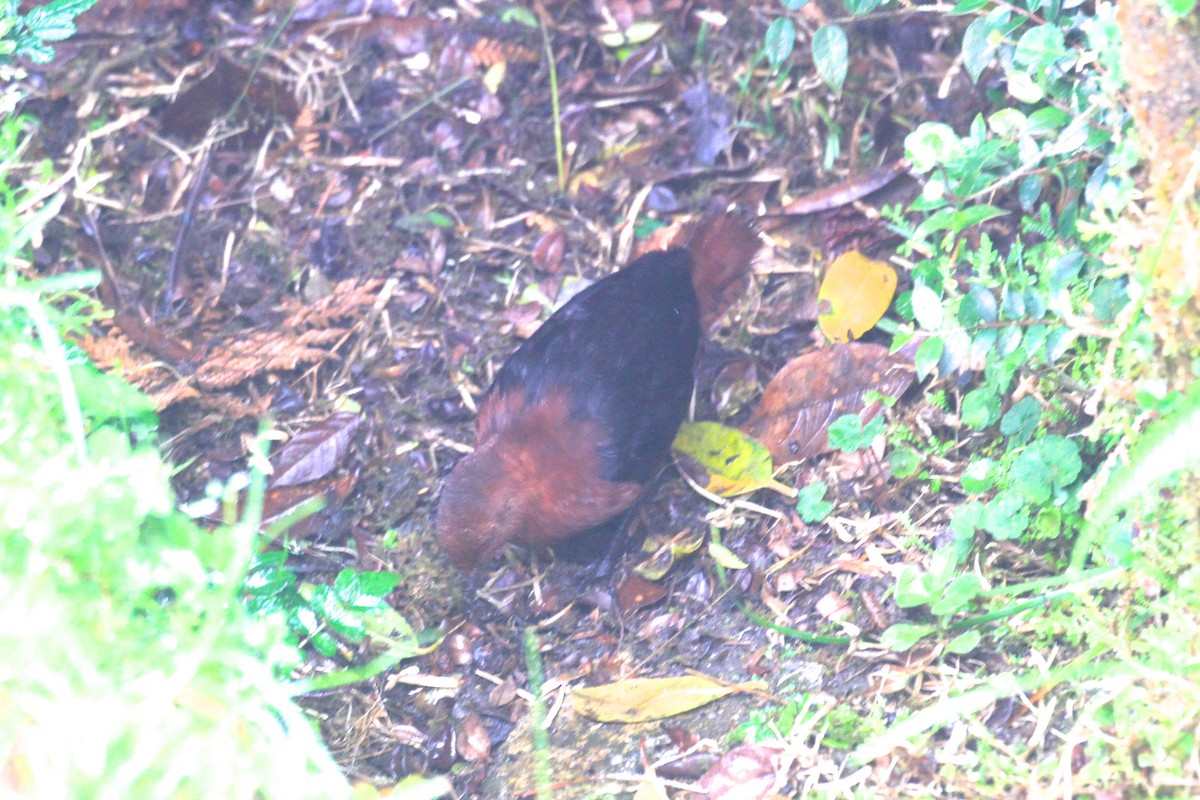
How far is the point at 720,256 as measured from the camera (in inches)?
139

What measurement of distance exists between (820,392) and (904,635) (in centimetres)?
98

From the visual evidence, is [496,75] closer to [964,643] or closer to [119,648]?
[964,643]

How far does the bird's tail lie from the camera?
139 inches

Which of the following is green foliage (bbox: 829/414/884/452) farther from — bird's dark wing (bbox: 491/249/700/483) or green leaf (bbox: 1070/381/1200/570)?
green leaf (bbox: 1070/381/1200/570)

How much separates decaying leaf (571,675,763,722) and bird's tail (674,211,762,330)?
1.41 meters

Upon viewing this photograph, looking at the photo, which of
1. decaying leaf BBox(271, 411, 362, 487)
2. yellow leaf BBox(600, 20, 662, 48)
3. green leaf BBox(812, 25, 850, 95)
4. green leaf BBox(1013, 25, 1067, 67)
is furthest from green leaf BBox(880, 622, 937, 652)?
yellow leaf BBox(600, 20, 662, 48)

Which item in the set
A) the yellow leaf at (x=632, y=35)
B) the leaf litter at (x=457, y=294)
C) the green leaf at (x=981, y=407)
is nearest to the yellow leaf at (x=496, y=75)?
the leaf litter at (x=457, y=294)

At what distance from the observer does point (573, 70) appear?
13.5 feet

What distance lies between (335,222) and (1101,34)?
2761mm

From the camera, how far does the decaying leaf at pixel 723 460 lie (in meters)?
3.11

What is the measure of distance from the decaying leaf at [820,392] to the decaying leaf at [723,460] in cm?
5

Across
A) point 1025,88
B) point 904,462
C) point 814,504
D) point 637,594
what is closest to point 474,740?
point 637,594

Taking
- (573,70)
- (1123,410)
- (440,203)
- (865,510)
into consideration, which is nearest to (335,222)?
(440,203)

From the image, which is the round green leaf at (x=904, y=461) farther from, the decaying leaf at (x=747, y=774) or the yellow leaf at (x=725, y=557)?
the decaying leaf at (x=747, y=774)
